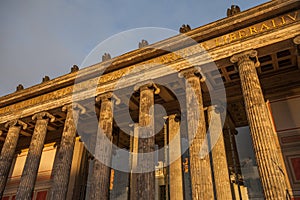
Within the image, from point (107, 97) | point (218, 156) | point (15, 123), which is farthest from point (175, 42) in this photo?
point (15, 123)

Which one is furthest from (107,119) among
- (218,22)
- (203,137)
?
(218,22)

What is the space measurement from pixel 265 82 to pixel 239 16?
3935 millimetres

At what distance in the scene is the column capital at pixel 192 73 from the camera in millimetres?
11328

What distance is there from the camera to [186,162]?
51.8 feet

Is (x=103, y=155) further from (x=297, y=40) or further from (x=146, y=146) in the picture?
(x=297, y=40)

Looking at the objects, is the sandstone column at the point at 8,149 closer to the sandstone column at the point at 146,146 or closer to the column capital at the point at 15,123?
the column capital at the point at 15,123

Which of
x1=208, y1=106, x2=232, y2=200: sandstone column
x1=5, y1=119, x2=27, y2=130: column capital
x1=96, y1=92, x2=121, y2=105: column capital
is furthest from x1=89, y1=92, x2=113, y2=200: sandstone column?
A: x1=5, y1=119, x2=27, y2=130: column capital

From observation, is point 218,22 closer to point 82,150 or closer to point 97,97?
point 97,97

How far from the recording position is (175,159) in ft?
44.0

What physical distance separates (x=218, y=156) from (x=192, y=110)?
3342mm

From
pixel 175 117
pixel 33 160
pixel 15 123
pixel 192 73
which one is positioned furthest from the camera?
pixel 15 123

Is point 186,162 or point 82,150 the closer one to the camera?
point 186,162

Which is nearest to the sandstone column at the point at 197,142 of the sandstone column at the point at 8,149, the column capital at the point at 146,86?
the column capital at the point at 146,86

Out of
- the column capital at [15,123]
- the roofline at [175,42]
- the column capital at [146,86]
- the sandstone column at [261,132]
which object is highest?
the roofline at [175,42]
